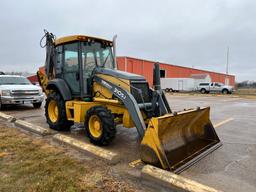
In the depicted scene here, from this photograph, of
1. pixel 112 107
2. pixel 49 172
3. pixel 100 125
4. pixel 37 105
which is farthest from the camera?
pixel 37 105

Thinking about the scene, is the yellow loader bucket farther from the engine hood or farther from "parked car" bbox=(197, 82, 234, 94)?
"parked car" bbox=(197, 82, 234, 94)

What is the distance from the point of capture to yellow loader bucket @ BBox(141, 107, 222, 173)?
3.96m

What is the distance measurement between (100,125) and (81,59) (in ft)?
6.47

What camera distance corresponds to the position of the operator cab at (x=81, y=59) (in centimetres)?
602

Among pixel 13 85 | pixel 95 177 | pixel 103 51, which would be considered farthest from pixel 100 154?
pixel 13 85

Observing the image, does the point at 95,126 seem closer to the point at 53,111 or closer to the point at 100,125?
the point at 100,125

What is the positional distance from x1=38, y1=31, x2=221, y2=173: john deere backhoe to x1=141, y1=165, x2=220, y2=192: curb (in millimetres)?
274

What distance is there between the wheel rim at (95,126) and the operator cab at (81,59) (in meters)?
1.03

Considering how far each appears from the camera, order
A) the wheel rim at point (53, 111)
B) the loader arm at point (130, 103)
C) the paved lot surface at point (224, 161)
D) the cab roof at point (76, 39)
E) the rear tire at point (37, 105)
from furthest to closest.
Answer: the rear tire at point (37, 105)
the wheel rim at point (53, 111)
the cab roof at point (76, 39)
the loader arm at point (130, 103)
the paved lot surface at point (224, 161)

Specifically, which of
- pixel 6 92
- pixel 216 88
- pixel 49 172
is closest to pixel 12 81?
pixel 6 92

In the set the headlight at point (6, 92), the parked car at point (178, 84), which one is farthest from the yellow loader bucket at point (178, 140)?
the parked car at point (178, 84)

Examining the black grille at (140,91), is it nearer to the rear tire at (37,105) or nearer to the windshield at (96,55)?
the windshield at (96,55)

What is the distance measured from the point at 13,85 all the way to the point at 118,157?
8.65m

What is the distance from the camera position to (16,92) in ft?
34.8
